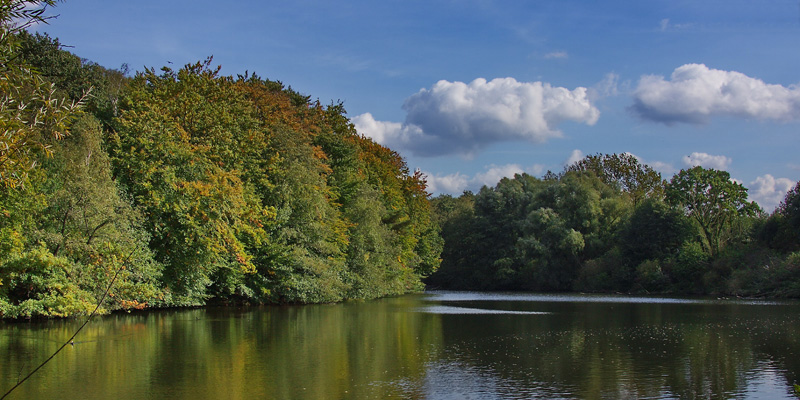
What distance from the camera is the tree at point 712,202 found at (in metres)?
72.3

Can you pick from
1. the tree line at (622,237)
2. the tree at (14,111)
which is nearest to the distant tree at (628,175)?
the tree line at (622,237)

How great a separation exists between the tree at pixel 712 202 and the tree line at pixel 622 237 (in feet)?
0.34

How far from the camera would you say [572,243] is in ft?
263

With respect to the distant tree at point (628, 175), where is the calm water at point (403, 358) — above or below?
below

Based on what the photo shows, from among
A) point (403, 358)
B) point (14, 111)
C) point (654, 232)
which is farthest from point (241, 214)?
point (654, 232)

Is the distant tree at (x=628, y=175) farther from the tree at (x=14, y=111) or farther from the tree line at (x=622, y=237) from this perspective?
the tree at (x=14, y=111)

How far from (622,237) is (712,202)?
32.3 feet

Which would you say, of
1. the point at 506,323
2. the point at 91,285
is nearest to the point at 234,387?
the point at 91,285

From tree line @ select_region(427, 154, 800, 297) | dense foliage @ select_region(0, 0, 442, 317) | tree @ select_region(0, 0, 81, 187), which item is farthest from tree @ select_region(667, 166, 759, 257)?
tree @ select_region(0, 0, 81, 187)

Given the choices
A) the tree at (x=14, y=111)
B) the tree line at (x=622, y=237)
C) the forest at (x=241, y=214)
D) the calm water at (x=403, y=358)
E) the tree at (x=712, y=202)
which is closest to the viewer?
the tree at (x=14, y=111)

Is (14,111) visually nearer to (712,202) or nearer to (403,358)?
(403,358)

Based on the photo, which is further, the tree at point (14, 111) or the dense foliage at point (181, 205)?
the dense foliage at point (181, 205)

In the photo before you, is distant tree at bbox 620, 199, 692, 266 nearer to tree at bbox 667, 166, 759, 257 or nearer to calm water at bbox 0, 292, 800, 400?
tree at bbox 667, 166, 759, 257

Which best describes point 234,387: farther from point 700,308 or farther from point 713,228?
point 713,228
